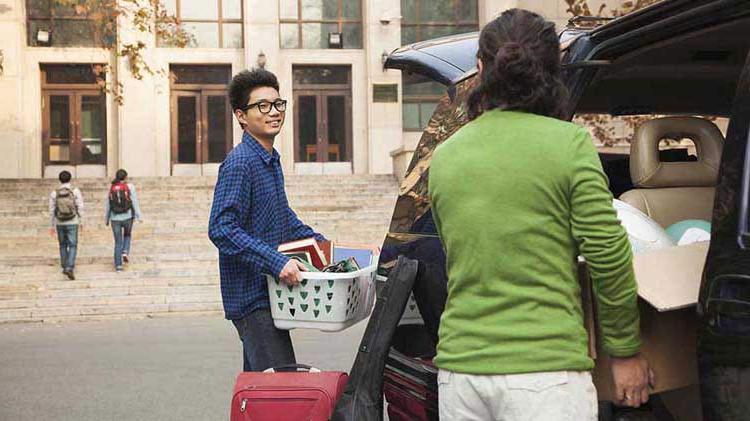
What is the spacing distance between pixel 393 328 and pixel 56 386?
572 centimetres

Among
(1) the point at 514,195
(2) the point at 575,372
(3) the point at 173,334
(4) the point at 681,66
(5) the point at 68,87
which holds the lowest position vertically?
(3) the point at 173,334

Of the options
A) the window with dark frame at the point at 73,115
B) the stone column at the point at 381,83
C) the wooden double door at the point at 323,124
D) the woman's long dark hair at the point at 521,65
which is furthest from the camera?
the wooden double door at the point at 323,124

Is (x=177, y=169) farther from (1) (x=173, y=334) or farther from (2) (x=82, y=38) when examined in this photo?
(1) (x=173, y=334)

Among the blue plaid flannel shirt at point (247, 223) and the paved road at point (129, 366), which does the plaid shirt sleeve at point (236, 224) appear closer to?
the blue plaid flannel shirt at point (247, 223)

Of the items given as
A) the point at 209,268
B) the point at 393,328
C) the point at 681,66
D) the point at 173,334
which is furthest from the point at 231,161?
the point at 209,268

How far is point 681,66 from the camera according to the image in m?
4.29

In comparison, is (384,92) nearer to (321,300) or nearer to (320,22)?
(320,22)

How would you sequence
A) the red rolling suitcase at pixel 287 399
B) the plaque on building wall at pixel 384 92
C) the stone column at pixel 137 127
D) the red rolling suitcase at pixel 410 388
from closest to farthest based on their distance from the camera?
1. the red rolling suitcase at pixel 410 388
2. the red rolling suitcase at pixel 287 399
3. the stone column at pixel 137 127
4. the plaque on building wall at pixel 384 92

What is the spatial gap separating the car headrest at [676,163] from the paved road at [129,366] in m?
3.51

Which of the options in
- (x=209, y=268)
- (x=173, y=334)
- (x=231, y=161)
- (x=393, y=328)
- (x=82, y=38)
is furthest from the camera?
(x=82, y=38)

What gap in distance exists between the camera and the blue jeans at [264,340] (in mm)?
4148

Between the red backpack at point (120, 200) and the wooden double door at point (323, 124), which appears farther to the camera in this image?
the wooden double door at point (323, 124)

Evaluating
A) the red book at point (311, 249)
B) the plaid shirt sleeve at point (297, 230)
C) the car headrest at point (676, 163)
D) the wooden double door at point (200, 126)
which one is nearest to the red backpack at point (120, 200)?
the plaid shirt sleeve at point (297, 230)

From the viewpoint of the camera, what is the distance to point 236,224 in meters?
4.09
